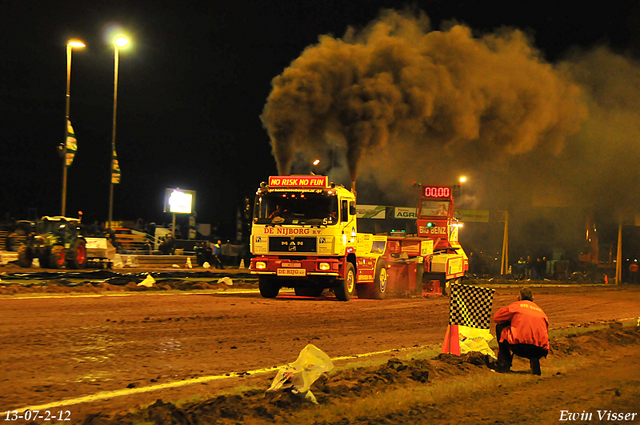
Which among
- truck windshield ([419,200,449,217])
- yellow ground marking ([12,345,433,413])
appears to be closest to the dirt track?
yellow ground marking ([12,345,433,413])

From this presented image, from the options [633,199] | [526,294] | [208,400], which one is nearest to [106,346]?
[208,400]

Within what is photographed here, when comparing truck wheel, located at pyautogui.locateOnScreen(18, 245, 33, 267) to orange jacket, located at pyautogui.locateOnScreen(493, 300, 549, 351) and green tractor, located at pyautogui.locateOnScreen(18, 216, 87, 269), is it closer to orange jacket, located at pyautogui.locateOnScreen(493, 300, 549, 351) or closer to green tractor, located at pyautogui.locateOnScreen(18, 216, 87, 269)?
green tractor, located at pyautogui.locateOnScreen(18, 216, 87, 269)

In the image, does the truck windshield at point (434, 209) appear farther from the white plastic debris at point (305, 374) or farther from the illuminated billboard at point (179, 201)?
the illuminated billboard at point (179, 201)

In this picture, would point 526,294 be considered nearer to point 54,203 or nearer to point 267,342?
point 267,342

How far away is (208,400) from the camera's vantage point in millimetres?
5824

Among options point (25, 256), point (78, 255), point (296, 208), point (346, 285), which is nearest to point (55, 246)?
point (78, 255)

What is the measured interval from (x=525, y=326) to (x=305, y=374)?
348 cm

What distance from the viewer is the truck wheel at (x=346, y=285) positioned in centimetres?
1752

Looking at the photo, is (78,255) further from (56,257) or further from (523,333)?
(523,333)

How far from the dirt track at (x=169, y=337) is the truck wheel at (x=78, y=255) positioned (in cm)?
1078

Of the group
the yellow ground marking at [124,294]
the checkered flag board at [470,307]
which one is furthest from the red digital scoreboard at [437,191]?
the checkered flag board at [470,307]

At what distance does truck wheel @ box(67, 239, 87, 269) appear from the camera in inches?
1076

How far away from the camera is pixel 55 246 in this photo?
2695 centimetres

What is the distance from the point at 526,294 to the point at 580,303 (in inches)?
584
